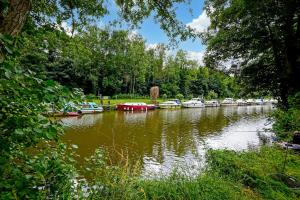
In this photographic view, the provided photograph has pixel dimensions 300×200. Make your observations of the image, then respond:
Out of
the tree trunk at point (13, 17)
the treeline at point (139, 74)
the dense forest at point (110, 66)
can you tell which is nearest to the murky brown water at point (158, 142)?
the dense forest at point (110, 66)

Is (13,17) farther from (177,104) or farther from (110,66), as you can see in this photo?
(177,104)

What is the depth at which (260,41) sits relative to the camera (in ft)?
44.3

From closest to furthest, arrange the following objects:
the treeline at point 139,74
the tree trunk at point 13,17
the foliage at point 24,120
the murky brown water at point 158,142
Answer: the foliage at point 24,120 → the tree trunk at point 13,17 → the murky brown water at point 158,142 → the treeline at point 139,74

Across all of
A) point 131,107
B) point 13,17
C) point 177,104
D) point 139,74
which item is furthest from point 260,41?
point 139,74

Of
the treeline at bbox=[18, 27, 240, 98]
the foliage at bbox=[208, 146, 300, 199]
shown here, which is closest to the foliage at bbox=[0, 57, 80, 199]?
the foliage at bbox=[208, 146, 300, 199]

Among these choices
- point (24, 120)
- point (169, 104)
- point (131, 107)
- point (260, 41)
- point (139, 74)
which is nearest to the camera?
point (24, 120)

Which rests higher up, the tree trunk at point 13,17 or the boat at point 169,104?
the tree trunk at point 13,17

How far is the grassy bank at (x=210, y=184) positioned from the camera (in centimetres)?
464

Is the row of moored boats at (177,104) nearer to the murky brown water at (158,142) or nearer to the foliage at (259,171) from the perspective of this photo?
the murky brown water at (158,142)

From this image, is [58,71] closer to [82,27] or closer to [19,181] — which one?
[82,27]

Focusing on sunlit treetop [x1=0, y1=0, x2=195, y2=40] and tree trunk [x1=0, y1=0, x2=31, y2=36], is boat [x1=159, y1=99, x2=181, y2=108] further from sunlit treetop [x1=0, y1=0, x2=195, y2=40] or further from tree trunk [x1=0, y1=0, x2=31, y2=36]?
tree trunk [x1=0, y1=0, x2=31, y2=36]

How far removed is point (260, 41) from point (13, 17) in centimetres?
1307

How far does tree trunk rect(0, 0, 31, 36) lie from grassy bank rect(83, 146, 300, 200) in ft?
9.15

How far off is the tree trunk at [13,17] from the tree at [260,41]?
9.71 meters
